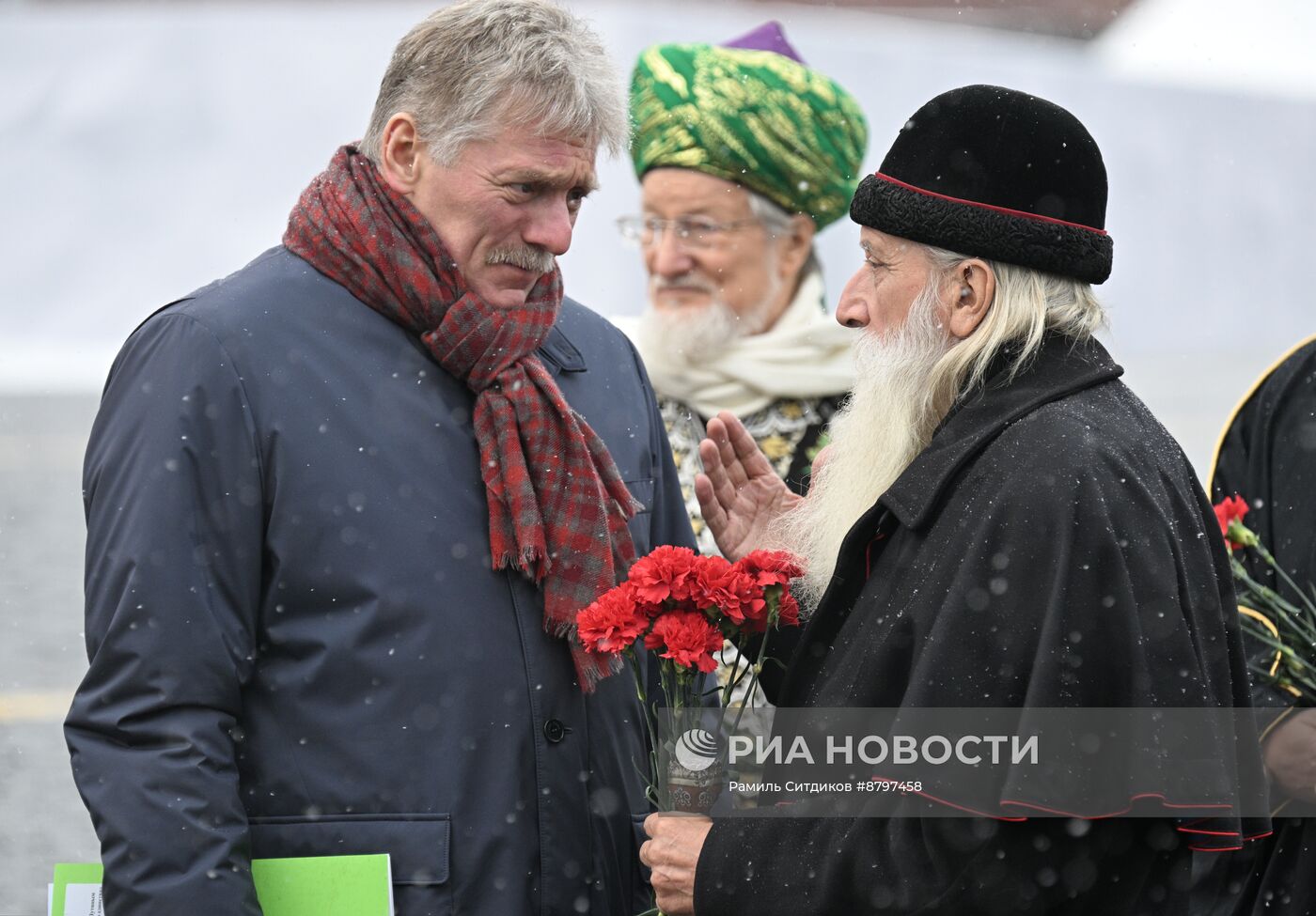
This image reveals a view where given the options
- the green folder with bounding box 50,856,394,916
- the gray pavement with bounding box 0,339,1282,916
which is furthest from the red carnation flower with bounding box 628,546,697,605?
the gray pavement with bounding box 0,339,1282,916

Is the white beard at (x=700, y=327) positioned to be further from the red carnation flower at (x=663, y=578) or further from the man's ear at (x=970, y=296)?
the red carnation flower at (x=663, y=578)

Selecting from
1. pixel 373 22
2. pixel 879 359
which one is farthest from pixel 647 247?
pixel 373 22

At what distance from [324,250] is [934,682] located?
1.31 meters

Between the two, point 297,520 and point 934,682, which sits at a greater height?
point 297,520

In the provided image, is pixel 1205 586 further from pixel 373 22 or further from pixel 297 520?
pixel 373 22

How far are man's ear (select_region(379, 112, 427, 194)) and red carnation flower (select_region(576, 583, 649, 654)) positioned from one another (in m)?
0.86

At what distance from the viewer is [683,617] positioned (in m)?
2.36

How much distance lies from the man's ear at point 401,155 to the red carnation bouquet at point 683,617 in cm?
83

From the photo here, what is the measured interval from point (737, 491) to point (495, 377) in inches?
28.1

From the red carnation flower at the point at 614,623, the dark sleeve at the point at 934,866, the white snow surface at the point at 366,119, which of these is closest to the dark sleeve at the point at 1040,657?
the dark sleeve at the point at 934,866

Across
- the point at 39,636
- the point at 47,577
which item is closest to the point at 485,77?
the point at 39,636

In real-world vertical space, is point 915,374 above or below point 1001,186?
below

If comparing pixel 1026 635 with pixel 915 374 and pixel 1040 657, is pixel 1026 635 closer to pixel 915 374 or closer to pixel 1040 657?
pixel 1040 657

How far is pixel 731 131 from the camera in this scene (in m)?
4.40
